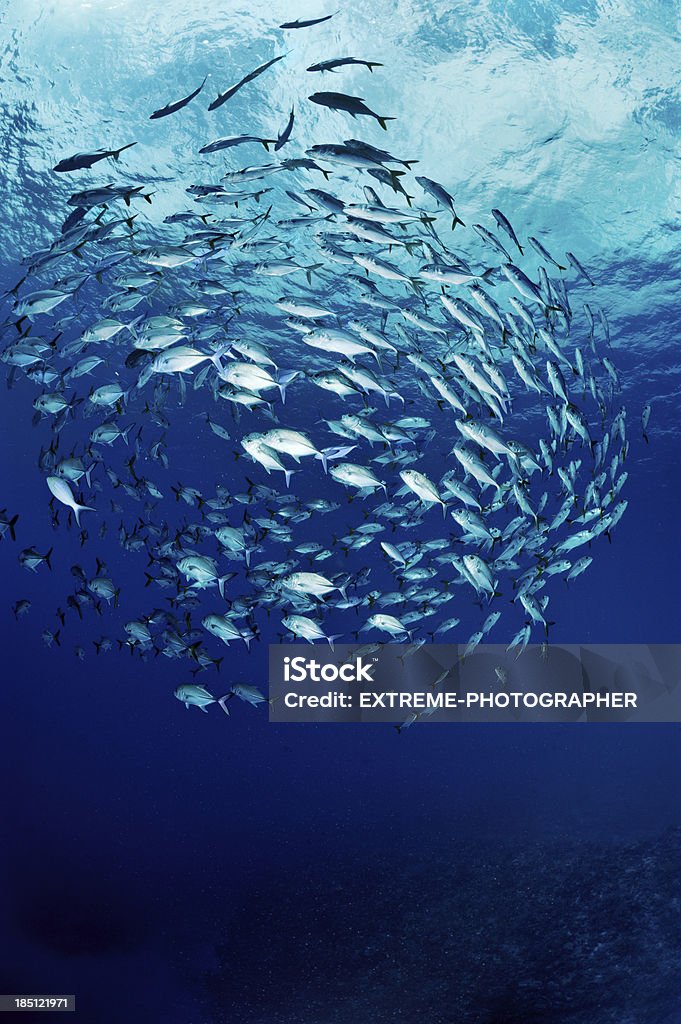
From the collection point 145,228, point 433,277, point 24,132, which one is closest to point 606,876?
point 433,277

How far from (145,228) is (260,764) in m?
39.0

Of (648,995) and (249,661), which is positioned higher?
(249,661)

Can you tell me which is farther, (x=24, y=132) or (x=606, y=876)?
(x=606, y=876)

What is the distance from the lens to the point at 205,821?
38.9 m

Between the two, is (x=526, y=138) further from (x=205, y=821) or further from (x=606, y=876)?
(x=205, y=821)

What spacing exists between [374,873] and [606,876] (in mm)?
5660

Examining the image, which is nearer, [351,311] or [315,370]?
[315,370]

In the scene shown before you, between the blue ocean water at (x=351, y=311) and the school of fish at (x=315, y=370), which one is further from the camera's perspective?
the blue ocean water at (x=351, y=311)

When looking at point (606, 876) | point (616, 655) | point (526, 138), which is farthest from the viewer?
point (616, 655)

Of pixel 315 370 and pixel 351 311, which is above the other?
pixel 351 311

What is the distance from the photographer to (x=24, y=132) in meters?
12.2

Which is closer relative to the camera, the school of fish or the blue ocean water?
the school of fish

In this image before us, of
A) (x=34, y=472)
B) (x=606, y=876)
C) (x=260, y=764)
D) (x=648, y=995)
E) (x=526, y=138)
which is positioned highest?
(x=34, y=472)

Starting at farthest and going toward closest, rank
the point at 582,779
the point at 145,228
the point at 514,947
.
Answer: the point at 582,779, the point at 145,228, the point at 514,947
